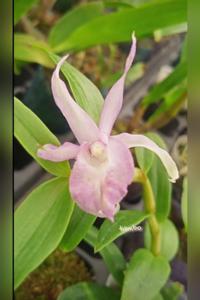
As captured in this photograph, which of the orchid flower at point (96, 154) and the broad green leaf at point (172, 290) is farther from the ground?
the orchid flower at point (96, 154)

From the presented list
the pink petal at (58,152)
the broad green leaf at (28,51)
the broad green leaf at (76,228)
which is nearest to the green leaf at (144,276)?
the broad green leaf at (76,228)

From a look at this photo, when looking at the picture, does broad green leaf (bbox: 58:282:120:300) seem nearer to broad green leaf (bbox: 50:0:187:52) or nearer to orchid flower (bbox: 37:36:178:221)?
orchid flower (bbox: 37:36:178:221)

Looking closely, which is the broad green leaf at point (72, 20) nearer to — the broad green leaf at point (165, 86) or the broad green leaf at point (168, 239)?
the broad green leaf at point (165, 86)

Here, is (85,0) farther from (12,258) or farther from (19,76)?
(12,258)

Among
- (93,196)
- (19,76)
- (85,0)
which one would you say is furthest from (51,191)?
(85,0)

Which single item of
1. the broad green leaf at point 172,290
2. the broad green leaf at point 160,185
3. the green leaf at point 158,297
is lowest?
the broad green leaf at point 172,290

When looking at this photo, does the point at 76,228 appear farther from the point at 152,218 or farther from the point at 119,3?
the point at 119,3

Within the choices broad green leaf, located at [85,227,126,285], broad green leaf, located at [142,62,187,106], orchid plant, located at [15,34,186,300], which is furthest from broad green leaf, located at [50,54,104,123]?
broad green leaf, located at [85,227,126,285]
